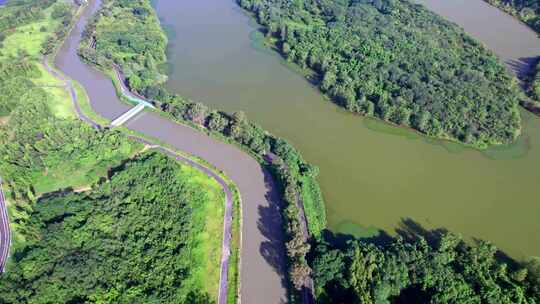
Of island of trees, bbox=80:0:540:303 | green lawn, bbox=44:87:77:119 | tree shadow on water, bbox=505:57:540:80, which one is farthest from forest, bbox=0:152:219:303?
tree shadow on water, bbox=505:57:540:80

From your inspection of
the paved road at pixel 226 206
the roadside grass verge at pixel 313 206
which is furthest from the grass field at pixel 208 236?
the roadside grass verge at pixel 313 206

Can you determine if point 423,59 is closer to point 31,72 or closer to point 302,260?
point 302,260

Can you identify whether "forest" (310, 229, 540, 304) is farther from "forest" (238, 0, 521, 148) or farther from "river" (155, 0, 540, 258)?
"forest" (238, 0, 521, 148)

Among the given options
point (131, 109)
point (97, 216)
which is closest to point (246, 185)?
point (97, 216)

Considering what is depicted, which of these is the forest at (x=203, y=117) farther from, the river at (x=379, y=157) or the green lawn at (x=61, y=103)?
the green lawn at (x=61, y=103)

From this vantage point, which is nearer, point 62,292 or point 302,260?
point 62,292

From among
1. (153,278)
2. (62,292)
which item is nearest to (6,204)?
(62,292)

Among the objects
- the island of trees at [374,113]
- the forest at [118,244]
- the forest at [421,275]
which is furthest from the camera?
the island of trees at [374,113]
